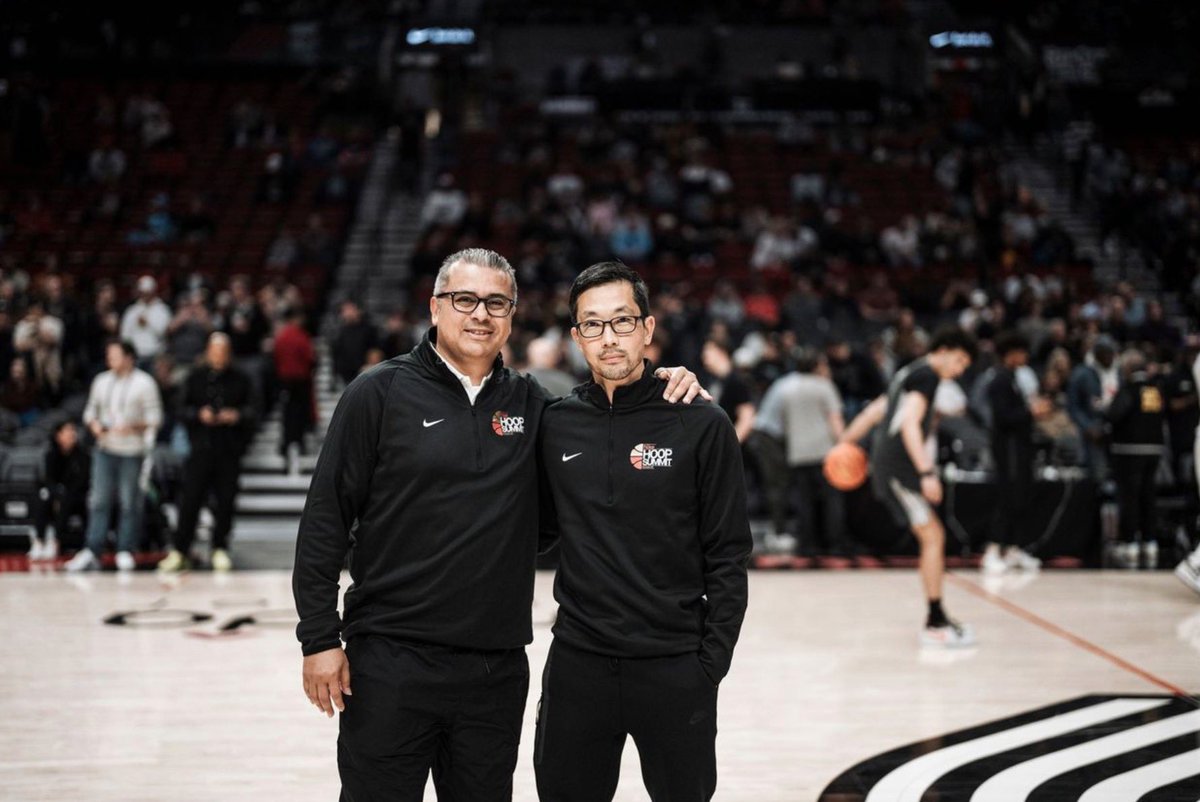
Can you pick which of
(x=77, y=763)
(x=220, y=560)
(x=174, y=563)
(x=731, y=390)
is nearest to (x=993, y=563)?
(x=731, y=390)

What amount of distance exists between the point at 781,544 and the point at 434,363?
838 cm

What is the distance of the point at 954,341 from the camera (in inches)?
279

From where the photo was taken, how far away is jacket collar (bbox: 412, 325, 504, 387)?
309cm

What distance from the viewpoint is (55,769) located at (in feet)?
16.2

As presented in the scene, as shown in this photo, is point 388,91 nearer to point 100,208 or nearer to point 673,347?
point 100,208

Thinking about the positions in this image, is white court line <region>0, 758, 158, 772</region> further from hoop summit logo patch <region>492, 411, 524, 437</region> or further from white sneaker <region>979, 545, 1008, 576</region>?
white sneaker <region>979, 545, 1008, 576</region>

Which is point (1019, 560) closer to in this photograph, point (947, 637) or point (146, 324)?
point (947, 637)

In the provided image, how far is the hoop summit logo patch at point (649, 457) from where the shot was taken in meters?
3.02

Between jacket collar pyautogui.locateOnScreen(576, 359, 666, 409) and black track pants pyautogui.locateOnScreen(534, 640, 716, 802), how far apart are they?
A: 0.58 meters

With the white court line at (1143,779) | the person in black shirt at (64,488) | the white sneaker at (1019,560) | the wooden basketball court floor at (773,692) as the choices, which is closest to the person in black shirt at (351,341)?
the person in black shirt at (64,488)

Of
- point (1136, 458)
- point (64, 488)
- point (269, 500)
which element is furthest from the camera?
point (269, 500)

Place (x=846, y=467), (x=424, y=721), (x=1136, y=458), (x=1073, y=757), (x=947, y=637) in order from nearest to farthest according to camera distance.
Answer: (x=424, y=721)
(x=1073, y=757)
(x=947, y=637)
(x=846, y=467)
(x=1136, y=458)

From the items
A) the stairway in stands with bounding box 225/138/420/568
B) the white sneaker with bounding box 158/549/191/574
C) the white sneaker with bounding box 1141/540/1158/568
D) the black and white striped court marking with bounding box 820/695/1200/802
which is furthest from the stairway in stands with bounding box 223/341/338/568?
the white sneaker with bounding box 1141/540/1158/568

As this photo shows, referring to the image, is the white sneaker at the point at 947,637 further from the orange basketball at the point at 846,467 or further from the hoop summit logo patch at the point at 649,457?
the hoop summit logo patch at the point at 649,457
